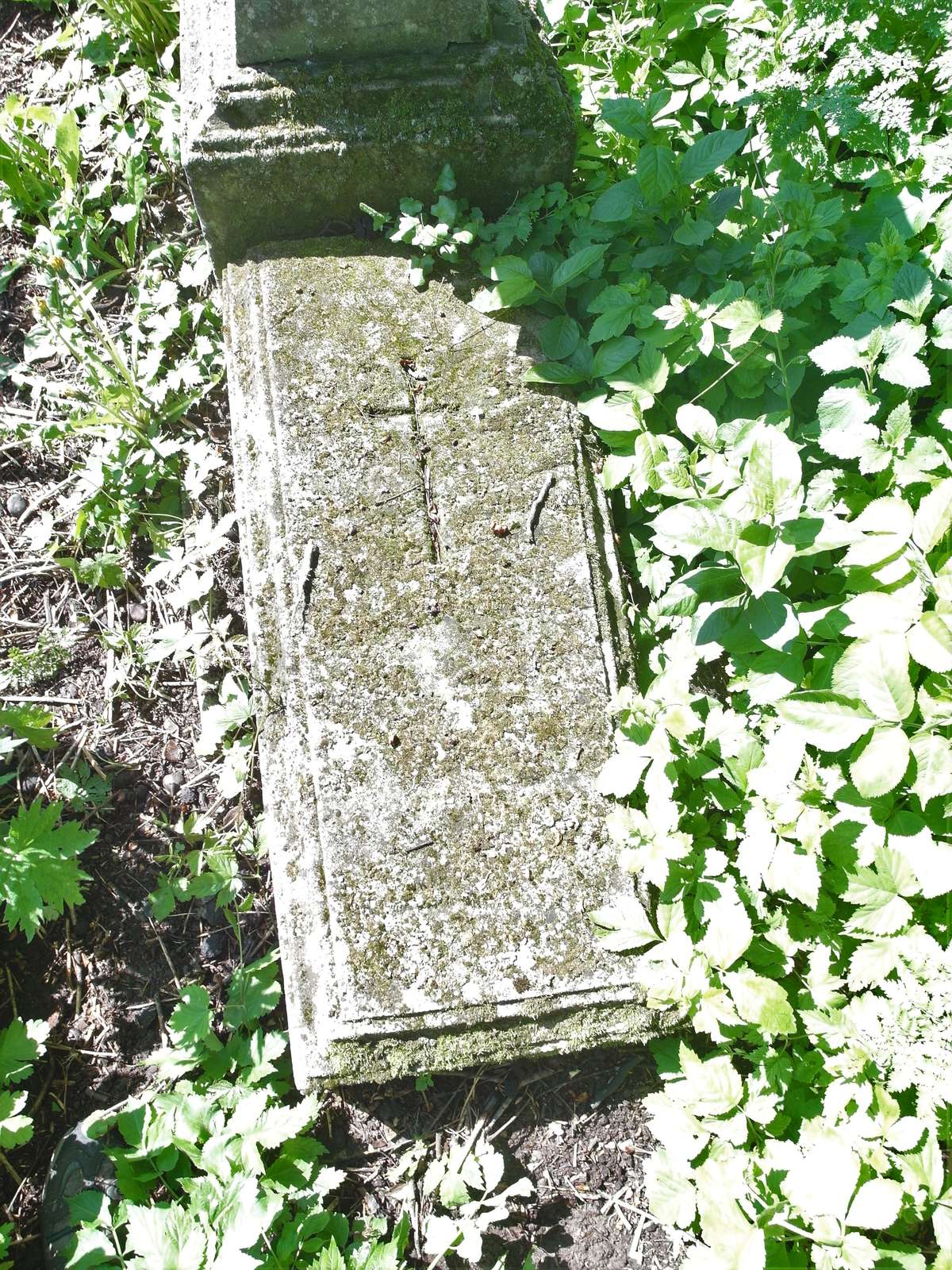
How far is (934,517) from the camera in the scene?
5.86ft

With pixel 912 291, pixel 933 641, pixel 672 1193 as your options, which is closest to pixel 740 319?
pixel 912 291

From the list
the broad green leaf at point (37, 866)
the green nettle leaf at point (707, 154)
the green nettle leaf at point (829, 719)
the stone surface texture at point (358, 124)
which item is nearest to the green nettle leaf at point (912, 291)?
the green nettle leaf at point (707, 154)

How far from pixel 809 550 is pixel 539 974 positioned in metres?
1.01

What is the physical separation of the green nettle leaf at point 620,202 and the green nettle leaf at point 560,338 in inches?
10.8

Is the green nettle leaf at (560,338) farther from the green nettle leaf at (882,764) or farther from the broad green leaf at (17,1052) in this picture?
the broad green leaf at (17,1052)

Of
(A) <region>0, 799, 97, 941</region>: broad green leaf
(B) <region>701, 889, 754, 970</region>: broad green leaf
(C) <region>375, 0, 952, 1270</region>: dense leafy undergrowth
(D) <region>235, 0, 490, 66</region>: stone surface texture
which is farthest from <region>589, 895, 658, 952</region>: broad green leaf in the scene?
(D) <region>235, 0, 490, 66</region>: stone surface texture

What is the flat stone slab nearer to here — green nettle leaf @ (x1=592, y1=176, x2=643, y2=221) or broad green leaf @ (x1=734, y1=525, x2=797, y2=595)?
green nettle leaf @ (x1=592, y1=176, x2=643, y2=221)

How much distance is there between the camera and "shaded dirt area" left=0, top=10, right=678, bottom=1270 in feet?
7.26

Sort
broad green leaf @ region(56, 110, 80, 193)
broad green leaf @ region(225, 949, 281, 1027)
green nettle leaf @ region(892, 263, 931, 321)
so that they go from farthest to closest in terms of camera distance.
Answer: broad green leaf @ region(56, 110, 80, 193)
broad green leaf @ region(225, 949, 281, 1027)
green nettle leaf @ region(892, 263, 931, 321)

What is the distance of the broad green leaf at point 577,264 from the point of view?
2396mm

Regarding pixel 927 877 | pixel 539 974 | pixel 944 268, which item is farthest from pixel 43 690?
pixel 944 268

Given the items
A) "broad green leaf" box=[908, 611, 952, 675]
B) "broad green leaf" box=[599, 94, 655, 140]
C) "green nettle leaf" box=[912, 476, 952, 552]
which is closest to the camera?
"broad green leaf" box=[908, 611, 952, 675]

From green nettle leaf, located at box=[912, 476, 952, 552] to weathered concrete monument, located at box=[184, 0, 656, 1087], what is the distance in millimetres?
706

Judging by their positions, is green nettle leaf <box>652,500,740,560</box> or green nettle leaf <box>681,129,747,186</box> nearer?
green nettle leaf <box>652,500,740,560</box>
